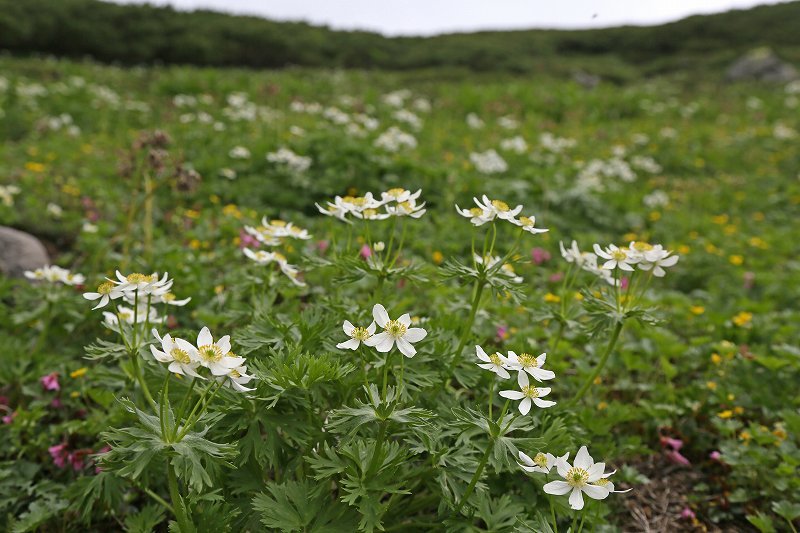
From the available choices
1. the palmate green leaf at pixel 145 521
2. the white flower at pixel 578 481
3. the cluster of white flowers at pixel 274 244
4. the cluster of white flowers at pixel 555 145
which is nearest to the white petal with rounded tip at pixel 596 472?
the white flower at pixel 578 481

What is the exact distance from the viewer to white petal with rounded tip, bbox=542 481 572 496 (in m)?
1.59

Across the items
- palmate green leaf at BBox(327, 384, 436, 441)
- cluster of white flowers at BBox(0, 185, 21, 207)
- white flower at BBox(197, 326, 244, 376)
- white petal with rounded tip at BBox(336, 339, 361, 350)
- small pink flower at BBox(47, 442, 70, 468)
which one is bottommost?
small pink flower at BBox(47, 442, 70, 468)

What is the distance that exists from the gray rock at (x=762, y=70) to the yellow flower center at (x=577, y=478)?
21.2 metres

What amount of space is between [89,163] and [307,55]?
1665 cm

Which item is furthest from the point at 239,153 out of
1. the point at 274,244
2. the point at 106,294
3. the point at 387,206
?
the point at 106,294

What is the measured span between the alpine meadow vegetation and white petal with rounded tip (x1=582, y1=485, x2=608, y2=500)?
2cm

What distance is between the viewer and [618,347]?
3.53 meters

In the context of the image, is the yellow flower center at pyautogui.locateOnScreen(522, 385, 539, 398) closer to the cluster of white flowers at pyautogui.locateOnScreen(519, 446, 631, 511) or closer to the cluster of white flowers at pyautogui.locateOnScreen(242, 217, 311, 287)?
the cluster of white flowers at pyautogui.locateOnScreen(519, 446, 631, 511)

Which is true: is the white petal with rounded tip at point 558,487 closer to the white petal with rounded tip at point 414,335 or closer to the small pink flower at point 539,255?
the white petal with rounded tip at point 414,335

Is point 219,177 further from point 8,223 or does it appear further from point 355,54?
point 355,54

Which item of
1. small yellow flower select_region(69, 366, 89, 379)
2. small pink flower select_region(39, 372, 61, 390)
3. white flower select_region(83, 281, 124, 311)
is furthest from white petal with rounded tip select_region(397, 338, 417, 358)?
small pink flower select_region(39, 372, 61, 390)

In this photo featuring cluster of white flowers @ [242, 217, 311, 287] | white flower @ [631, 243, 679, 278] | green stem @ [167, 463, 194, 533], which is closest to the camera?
green stem @ [167, 463, 194, 533]

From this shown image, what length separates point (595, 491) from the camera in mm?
1596

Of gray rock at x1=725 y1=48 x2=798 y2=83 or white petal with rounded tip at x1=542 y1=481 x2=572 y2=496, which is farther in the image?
gray rock at x1=725 y1=48 x2=798 y2=83
